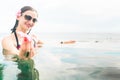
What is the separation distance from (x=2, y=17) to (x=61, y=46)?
654mm

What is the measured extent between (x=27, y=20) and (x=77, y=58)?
620mm

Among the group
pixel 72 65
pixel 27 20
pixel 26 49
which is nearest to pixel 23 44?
pixel 26 49

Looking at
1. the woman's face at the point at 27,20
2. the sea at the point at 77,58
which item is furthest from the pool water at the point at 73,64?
the woman's face at the point at 27,20

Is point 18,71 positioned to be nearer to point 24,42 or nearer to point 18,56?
point 18,56

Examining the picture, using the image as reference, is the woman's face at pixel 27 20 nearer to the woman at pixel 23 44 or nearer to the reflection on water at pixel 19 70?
the woman at pixel 23 44

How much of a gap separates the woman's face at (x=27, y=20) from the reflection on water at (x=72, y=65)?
264 millimetres

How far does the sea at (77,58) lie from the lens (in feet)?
7.28

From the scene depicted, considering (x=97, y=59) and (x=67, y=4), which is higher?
(x=67, y=4)

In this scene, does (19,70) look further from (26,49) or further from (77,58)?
(77,58)

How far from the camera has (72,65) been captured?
2.25m

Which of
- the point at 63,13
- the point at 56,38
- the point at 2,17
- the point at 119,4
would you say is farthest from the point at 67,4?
the point at 2,17

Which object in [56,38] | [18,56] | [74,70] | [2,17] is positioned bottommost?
[74,70]

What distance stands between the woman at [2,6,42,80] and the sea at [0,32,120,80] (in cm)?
5

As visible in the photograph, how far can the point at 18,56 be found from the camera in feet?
7.25
